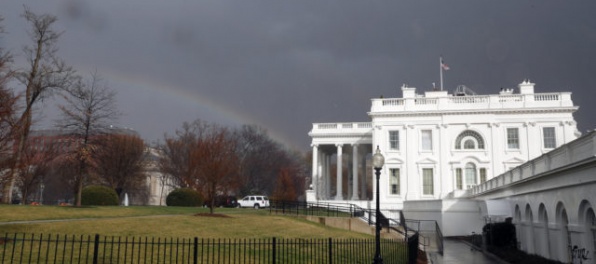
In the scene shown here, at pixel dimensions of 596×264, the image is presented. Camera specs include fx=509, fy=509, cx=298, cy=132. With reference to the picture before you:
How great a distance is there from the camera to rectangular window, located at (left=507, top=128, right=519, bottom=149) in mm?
55000

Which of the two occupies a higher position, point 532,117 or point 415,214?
point 532,117

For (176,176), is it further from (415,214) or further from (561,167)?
(561,167)

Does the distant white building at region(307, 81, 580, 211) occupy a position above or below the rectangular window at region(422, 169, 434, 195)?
above

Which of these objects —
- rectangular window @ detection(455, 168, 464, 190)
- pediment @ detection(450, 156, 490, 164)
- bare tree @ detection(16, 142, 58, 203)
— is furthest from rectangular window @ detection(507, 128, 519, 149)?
bare tree @ detection(16, 142, 58, 203)

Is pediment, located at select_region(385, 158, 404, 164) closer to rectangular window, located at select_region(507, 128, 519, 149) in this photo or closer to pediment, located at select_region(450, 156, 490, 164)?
pediment, located at select_region(450, 156, 490, 164)

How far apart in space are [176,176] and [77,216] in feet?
161

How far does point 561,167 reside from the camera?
698 inches

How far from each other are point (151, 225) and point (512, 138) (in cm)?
4479

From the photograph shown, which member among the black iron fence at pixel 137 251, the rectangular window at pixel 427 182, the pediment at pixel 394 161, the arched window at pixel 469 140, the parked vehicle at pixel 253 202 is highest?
the arched window at pixel 469 140

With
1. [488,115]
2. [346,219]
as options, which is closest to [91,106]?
[346,219]

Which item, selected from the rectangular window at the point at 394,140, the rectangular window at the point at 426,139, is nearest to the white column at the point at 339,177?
the rectangular window at the point at 394,140

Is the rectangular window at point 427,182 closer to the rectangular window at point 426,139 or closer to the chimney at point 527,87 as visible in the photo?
the rectangular window at point 426,139

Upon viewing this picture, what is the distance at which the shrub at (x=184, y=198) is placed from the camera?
43375 millimetres

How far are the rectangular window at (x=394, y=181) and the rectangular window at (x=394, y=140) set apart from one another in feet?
8.99
